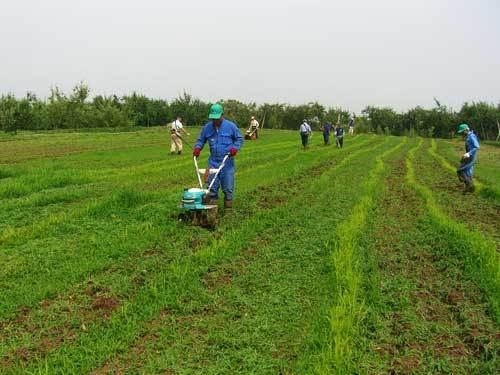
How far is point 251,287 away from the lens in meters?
5.25

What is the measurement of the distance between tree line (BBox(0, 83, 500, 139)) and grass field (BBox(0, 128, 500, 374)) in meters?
30.3

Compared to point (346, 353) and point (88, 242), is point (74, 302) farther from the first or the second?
point (346, 353)

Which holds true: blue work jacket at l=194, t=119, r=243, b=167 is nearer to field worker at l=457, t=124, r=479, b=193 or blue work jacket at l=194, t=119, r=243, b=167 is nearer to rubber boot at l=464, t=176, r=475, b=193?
field worker at l=457, t=124, r=479, b=193

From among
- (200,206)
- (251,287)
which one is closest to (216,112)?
(200,206)

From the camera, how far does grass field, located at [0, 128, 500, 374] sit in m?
3.83

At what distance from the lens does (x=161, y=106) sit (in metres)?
57.7

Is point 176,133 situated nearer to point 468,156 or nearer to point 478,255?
point 468,156

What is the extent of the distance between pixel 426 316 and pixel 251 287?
6.65 feet

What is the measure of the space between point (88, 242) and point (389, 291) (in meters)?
4.67

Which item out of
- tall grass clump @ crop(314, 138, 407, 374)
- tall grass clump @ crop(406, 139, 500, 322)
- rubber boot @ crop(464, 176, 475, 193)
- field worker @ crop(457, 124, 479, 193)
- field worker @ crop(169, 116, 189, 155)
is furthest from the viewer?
field worker @ crop(169, 116, 189, 155)

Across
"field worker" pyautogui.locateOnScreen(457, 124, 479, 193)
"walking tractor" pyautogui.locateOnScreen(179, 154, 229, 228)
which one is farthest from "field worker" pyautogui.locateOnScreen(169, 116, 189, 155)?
"field worker" pyautogui.locateOnScreen(457, 124, 479, 193)

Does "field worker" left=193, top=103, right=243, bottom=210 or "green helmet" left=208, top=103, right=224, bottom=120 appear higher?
"green helmet" left=208, top=103, right=224, bottom=120

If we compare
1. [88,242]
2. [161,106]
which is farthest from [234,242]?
[161,106]

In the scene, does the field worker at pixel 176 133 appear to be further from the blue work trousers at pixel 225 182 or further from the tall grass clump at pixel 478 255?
the tall grass clump at pixel 478 255
